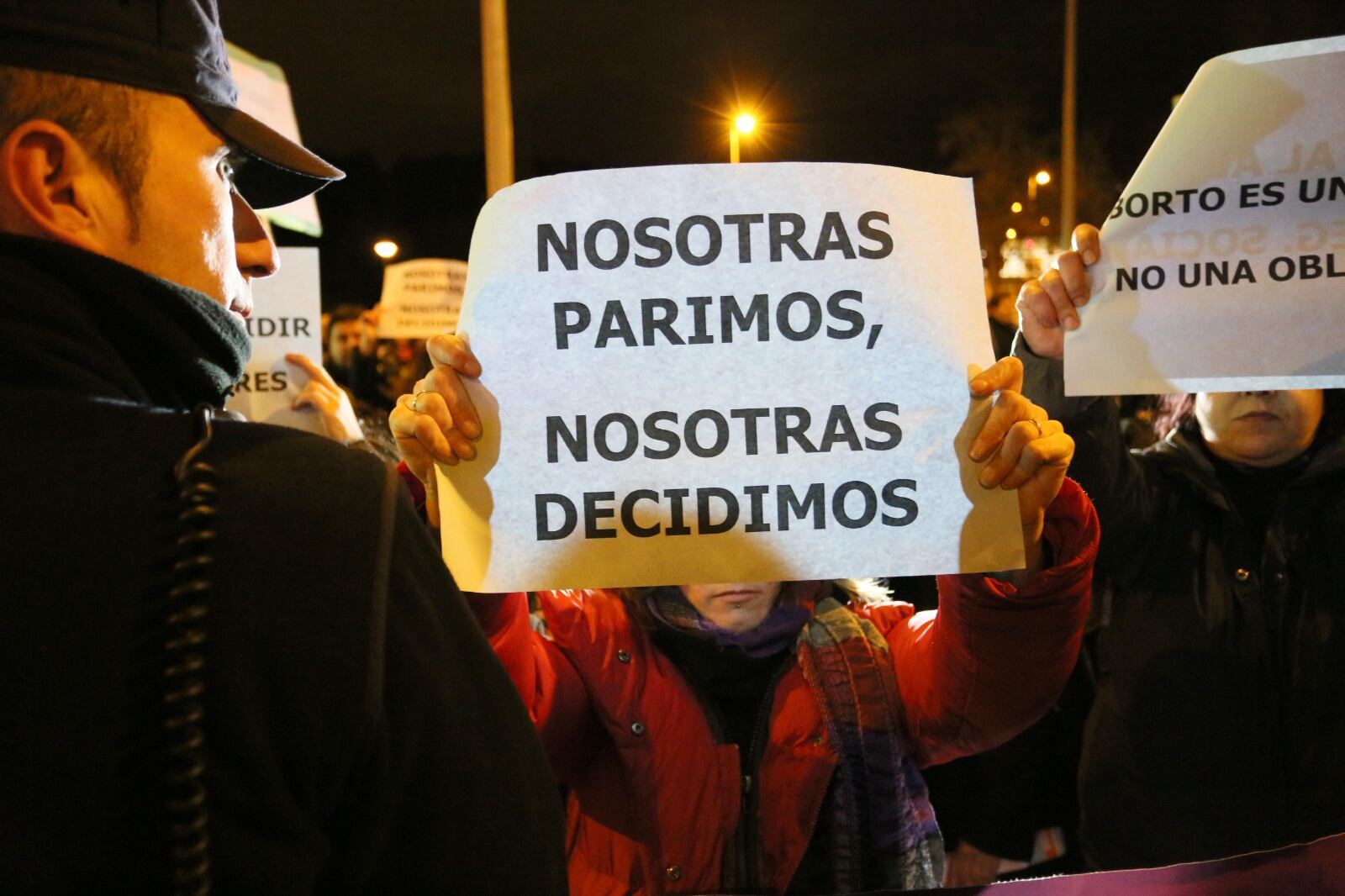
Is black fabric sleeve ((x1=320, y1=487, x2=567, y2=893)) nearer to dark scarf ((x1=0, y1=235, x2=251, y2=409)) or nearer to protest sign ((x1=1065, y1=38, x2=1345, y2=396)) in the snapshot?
dark scarf ((x1=0, y1=235, x2=251, y2=409))

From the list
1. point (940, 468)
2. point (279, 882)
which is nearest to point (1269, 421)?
point (940, 468)

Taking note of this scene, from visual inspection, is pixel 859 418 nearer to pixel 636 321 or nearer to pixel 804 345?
pixel 804 345

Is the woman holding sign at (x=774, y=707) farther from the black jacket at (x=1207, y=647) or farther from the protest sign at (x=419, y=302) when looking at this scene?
the protest sign at (x=419, y=302)

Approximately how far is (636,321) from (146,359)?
2.31 ft

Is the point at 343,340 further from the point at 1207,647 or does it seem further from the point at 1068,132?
the point at 1068,132

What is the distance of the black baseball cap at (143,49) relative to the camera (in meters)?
0.89

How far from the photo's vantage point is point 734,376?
1.44 metres

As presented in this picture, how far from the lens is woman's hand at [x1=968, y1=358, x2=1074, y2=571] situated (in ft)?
4.60

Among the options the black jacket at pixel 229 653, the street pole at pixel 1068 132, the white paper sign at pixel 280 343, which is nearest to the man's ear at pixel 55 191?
the black jacket at pixel 229 653

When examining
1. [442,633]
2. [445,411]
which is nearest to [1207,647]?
[445,411]

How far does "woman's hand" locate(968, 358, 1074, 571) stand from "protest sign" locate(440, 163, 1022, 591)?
0.08 ft

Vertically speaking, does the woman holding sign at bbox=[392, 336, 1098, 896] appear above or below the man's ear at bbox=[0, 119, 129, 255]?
below

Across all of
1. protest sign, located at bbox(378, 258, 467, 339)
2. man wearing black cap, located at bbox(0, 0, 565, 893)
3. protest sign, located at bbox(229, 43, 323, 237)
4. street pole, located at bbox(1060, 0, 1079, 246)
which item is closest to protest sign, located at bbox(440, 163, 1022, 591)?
man wearing black cap, located at bbox(0, 0, 565, 893)

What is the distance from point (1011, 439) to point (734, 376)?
1.31ft
